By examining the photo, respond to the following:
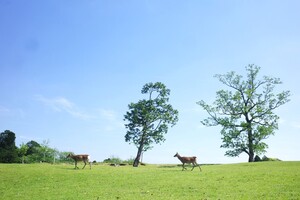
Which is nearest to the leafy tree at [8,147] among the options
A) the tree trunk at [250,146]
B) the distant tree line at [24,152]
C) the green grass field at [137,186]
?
the distant tree line at [24,152]

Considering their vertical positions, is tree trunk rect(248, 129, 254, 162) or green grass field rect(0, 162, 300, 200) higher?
tree trunk rect(248, 129, 254, 162)

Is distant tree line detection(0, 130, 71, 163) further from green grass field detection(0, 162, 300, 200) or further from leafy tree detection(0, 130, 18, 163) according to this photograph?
green grass field detection(0, 162, 300, 200)

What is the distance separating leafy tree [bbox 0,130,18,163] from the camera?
61750mm

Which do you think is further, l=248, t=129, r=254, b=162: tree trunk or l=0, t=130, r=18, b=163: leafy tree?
l=0, t=130, r=18, b=163: leafy tree

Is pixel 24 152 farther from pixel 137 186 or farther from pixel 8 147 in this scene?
pixel 137 186

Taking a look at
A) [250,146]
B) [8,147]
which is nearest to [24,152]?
[8,147]

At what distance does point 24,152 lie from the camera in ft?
228

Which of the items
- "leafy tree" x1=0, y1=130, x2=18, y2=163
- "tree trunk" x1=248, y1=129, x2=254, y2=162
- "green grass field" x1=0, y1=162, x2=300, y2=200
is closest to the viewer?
"green grass field" x1=0, y1=162, x2=300, y2=200

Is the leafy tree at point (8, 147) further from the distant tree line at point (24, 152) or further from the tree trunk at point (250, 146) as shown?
the tree trunk at point (250, 146)

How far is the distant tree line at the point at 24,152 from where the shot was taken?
62.7 meters

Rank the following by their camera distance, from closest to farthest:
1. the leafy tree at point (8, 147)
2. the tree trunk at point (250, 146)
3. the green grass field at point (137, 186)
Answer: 1. the green grass field at point (137, 186)
2. the tree trunk at point (250, 146)
3. the leafy tree at point (8, 147)

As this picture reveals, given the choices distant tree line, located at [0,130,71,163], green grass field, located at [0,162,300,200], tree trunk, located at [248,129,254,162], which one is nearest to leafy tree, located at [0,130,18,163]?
distant tree line, located at [0,130,71,163]

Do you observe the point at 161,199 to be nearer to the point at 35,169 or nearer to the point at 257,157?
the point at 35,169

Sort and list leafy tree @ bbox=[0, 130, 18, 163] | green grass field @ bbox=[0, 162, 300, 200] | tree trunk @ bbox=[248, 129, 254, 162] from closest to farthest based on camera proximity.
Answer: green grass field @ bbox=[0, 162, 300, 200] → tree trunk @ bbox=[248, 129, 254, 162] → leafy tree @ bbox=[0, 130, 18, 163]
